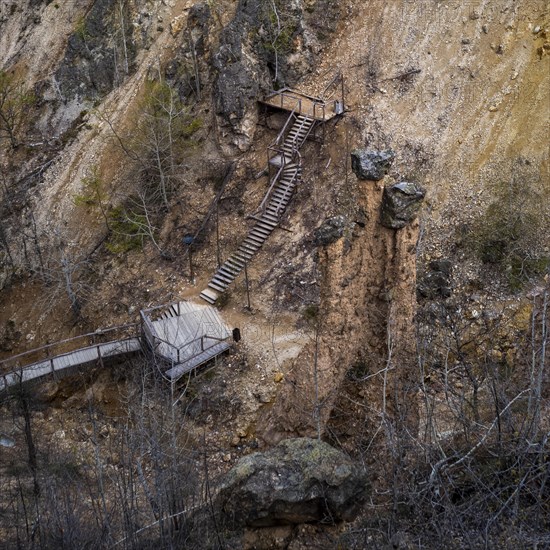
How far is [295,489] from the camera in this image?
15.1 m

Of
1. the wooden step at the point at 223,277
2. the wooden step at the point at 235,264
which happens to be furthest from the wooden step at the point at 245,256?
the wooden step at the point at 223,277

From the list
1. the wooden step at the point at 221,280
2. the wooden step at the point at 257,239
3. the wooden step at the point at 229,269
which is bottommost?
the wooden step at the point at 221,280

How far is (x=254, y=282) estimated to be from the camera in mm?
28500

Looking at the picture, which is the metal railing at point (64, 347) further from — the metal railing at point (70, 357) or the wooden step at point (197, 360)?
the wooden step at point (197, 360)

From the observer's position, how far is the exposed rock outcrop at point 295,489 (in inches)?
592

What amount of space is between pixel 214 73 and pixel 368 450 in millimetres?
21006

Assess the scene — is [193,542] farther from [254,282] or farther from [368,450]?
[254,282]

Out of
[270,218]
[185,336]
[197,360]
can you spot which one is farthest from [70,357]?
[270,218]

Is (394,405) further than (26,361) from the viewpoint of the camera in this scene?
No

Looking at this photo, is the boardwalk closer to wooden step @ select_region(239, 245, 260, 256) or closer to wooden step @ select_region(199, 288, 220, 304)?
wooden step @ select_region(199, 288, 220, 304)

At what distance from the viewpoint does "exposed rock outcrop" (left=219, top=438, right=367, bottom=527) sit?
49.4 ft

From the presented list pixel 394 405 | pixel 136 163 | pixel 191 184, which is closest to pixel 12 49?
pixel 136 163

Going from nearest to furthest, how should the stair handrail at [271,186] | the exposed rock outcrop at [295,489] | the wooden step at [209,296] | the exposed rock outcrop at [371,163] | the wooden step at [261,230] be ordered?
the exposed rock outcrop at [295,489] < the exposed rock outcrop at [371,163] < the wooden step at [209,296] < the wooden step at [261,230] < the stair handrail at [271,186]

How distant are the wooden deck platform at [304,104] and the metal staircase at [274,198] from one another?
1.12 ft
